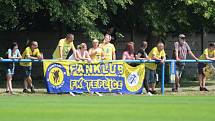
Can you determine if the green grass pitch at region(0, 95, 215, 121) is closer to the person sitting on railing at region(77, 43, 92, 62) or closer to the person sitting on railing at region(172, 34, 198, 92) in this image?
the person sitting on railing at region(77, 43, 92, 62)

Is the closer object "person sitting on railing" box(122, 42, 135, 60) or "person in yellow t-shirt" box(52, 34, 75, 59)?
"person in yellow t-shirt" box(52, 34, 75, 59)

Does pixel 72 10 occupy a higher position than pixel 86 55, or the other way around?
pixel 72 10

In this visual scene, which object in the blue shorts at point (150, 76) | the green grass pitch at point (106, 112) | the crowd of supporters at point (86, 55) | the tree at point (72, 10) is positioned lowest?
the green grass pitch at point (106, 112)

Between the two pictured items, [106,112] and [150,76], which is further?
[150,76]

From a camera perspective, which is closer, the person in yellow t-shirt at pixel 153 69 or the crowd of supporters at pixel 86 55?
the crowd of supporters at pixel 86 55

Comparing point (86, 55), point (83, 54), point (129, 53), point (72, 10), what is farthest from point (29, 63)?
point (72, 10)

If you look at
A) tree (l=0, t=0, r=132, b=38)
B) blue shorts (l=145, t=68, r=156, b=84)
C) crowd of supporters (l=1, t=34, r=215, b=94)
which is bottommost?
blue shorts (l=145, t=68, r=156, b=84)

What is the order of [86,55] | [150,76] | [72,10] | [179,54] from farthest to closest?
[72,10] < [179,54] < [150,76] < [86,55]

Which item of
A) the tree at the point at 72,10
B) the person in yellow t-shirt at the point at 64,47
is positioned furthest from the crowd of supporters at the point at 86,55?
the tree at the point at 72,10

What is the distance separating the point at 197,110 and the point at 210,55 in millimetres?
9319

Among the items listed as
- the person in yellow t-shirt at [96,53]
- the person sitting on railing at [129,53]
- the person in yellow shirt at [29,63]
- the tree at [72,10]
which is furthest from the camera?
the tree at [72,10]

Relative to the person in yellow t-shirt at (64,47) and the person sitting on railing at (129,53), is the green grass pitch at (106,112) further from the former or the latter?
the person sitting on railing at (129,53)

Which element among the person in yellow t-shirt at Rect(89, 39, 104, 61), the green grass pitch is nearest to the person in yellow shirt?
the person in yellow t-shirt at Rect(89, 39, 104, 61)

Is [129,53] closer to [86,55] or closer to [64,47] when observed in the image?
[86,55]
